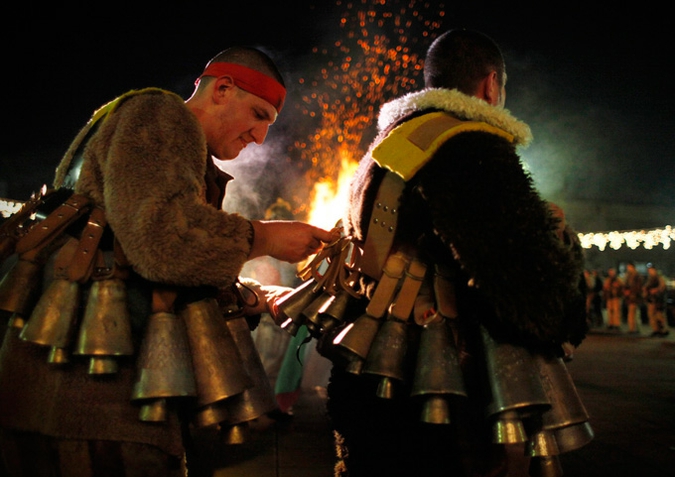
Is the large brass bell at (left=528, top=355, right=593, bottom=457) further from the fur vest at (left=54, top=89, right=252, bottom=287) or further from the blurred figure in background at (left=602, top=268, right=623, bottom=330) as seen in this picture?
the blurred figure in background at (left=602, top=268, right=623, bottom=330)

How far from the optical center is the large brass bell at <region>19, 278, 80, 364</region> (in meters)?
1.54

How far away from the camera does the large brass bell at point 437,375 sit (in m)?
1.56

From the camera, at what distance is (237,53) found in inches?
85.7

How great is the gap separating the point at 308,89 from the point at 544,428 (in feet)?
30.4

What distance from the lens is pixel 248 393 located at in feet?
6.01

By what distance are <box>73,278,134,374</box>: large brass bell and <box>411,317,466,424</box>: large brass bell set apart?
2.92 feet


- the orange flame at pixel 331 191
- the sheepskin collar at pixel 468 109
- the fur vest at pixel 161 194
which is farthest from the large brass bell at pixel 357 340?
the orange flame at pixel 331 191

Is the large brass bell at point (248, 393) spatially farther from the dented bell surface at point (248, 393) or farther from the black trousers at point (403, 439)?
the black trousers at point (403, 439)

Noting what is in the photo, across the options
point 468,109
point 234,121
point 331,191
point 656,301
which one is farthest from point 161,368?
point 656,301

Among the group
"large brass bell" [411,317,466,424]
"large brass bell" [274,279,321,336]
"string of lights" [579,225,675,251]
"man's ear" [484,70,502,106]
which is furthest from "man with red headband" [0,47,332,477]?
"string of lights" [579,225,675,251]

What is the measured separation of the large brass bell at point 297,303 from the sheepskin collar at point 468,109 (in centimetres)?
76

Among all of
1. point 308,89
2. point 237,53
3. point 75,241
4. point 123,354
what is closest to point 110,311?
point 123,354

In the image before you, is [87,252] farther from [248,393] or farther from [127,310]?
[248,393]

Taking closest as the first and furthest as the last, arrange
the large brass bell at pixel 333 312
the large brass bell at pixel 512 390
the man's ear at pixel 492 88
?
the large brass bell at pixel 512 390
the large brass bell at pixel 333 312
the man's ear at pixel 492 88
